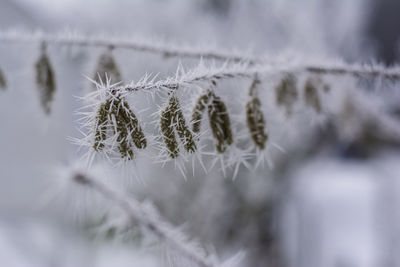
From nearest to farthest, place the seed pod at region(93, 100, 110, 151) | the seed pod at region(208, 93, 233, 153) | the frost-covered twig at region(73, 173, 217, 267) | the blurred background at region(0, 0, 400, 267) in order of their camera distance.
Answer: the seed pod at region(93, 100, 110, 151)
the seed pod at region(208, 93, 233, 153)
the frost-covered twig at region(73, 173, 217, 267)
the blurred background at region(0, 0, 400, 267)

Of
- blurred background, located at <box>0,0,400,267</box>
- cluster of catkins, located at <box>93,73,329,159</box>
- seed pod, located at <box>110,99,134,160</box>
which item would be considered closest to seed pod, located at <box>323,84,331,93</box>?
cluster of catkins, located at <box>93,73,329,159</box>

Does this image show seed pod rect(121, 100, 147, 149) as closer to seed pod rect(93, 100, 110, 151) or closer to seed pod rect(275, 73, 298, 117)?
seed pod rect(93, 100, 110, 151)

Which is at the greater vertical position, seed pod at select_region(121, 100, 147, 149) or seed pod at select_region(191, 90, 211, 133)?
seed pod at select_region(191, 90, 211, 133)

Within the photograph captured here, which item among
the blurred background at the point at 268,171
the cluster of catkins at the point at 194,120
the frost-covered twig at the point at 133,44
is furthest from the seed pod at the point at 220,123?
the blurred background at the point at 268,171

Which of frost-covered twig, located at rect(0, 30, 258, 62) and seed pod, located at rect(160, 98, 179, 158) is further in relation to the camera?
frost-covered twig, located at rect(0, 30, 258, 62)

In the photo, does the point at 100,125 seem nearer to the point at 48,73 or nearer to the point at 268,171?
the point at 48,73

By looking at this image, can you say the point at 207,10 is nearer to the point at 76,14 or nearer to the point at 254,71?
the point at 76,14

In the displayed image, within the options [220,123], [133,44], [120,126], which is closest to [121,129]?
[120,126]

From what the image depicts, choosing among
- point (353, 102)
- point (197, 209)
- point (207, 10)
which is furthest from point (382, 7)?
point (353, 102)
